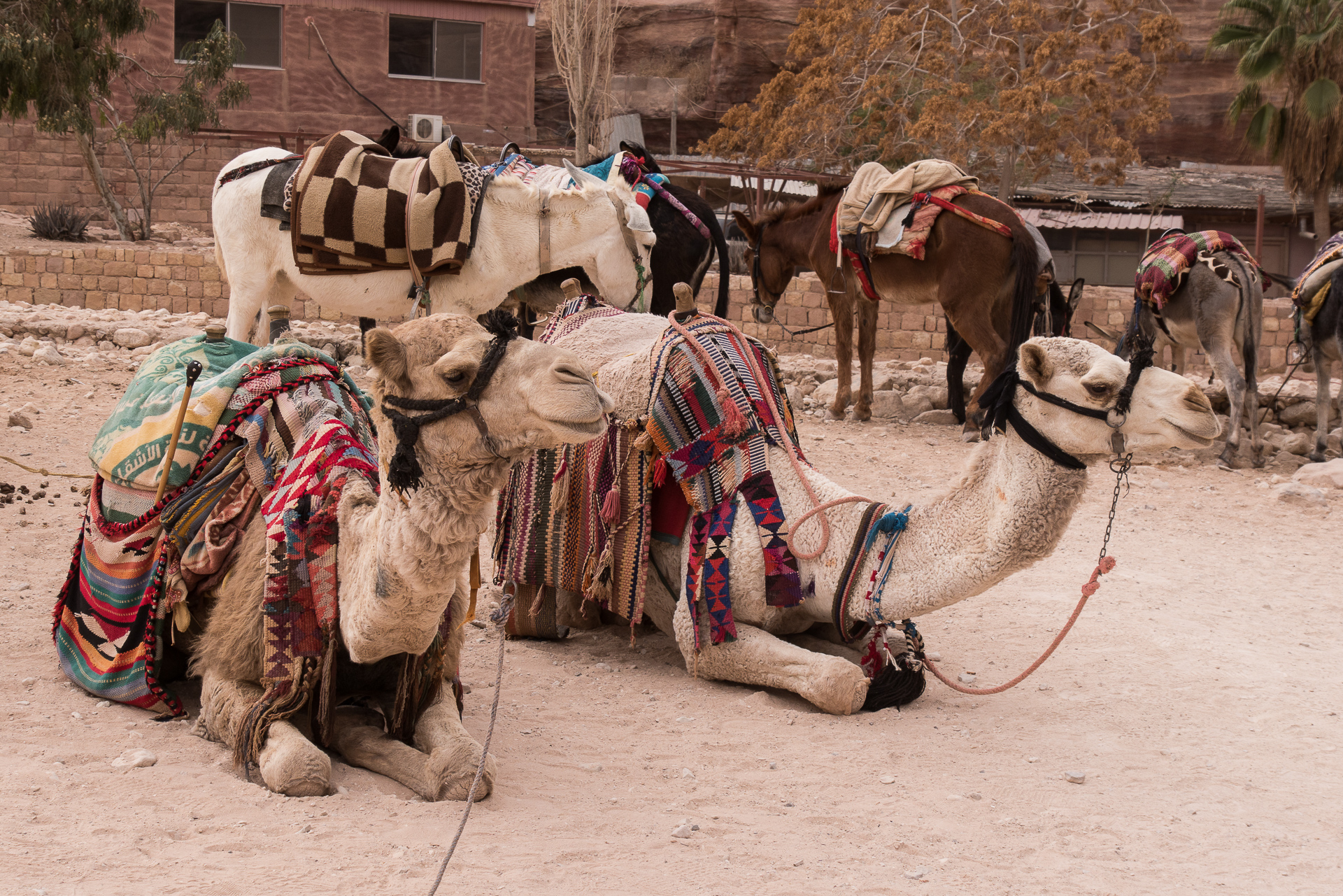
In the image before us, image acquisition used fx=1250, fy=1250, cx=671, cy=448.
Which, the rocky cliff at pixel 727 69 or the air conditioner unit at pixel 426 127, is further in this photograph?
the rocky cliff at pixel 727 69

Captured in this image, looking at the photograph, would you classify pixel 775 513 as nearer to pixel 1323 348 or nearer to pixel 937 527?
pixel 937 527

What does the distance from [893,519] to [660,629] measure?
3.93 ft

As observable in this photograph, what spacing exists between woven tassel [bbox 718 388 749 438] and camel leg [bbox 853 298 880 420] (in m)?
6.48

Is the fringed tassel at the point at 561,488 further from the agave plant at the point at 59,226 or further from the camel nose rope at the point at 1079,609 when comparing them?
the agave plant at the point at 59,226

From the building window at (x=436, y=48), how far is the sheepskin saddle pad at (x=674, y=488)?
23.4m

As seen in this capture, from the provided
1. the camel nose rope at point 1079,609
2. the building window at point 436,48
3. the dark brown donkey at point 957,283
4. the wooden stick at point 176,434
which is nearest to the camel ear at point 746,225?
the dark brown donkey at point 957,283

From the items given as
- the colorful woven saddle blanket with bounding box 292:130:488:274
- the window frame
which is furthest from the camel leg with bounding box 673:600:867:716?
the window frame

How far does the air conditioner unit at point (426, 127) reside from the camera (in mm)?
25453

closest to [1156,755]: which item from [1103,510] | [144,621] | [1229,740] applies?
[1229,740]

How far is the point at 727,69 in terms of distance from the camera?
29.4m

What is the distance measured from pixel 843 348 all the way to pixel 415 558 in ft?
29.0

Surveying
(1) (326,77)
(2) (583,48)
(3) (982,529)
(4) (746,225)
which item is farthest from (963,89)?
(3) (982,529)

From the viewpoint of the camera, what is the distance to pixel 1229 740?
4.33m

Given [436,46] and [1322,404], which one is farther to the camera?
[436,46]
